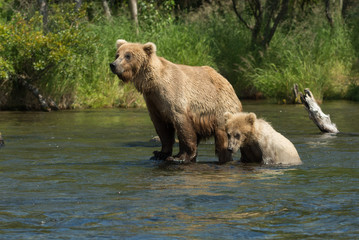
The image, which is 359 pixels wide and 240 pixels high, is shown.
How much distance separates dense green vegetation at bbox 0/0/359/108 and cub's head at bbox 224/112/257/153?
31.7 feet

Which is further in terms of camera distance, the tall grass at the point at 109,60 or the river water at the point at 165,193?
the tall grass at the point at 109,60

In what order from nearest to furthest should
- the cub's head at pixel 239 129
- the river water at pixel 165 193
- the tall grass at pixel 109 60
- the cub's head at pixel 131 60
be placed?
the river water at pixel 165 193
the cub's head at pixel 239 129
the cub's head at pixel 131 60
the tall grass at pixel 109 60

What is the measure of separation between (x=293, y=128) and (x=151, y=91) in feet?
20.7

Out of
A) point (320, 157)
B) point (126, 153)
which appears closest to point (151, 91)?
point (126, 153)

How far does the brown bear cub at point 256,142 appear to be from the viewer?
8773 mm

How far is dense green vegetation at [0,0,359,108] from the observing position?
752 inches

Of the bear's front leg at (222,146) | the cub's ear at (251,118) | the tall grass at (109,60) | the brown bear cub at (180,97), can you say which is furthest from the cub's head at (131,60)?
the tall grass at (109,60)

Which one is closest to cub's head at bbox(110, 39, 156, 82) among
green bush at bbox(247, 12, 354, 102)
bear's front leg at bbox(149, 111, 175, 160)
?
bear's front leg at bbox(149, 111, 175, 160)

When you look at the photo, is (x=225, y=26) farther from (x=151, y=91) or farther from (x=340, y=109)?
(x=151, y=91)

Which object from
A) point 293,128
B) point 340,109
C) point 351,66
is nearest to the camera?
point 293,128

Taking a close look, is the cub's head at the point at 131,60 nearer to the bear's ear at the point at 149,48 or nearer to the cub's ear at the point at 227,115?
the bear's ear at the point at 149,48

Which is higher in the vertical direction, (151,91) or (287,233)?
(151,91)

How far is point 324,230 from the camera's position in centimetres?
571

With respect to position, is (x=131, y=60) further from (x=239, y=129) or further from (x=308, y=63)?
(x=308, y=63)
